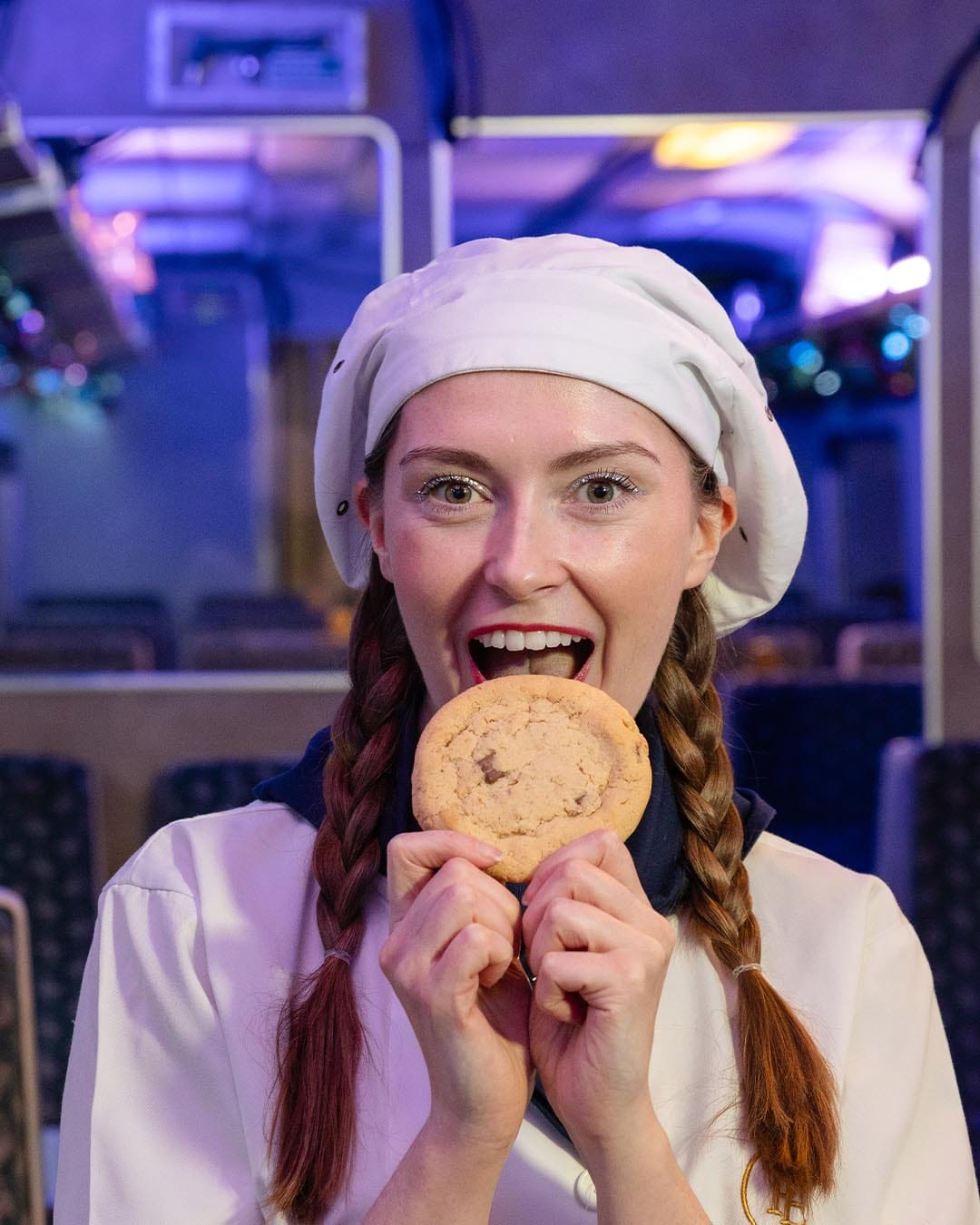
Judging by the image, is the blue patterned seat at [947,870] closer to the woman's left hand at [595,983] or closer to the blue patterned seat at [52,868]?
the blue patterned seat at [52,868]

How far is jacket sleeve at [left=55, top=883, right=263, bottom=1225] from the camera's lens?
1.27 m

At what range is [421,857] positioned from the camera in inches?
40.8

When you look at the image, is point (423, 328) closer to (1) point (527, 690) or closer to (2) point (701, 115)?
(1) point (527, 690)

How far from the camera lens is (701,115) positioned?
3660 mm

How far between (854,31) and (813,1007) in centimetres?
309

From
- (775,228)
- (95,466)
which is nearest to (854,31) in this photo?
(775,228)

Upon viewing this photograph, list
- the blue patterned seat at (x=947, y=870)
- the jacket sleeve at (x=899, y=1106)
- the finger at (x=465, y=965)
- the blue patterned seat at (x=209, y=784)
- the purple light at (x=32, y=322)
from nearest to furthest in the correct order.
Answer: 1. the finger at (x=465, y=965)
2. the jacket sleeve at (x=899, y=1106)
3. the blue patterned seat at (x=947, y=870)
4. the blue patterned seat at (x=209, y=784)
5. the purple light at (x=32, y=322)

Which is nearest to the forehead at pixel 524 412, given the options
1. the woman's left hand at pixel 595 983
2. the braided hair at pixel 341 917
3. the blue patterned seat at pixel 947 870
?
the braided hair at pixel 341 917

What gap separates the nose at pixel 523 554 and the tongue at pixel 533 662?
102 millimetres

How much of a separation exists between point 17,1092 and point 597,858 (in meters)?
1.19

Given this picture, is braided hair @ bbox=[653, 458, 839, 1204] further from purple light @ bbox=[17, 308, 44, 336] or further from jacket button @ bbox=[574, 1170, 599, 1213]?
purple light @ bbox=[17, 308, 44, 336]

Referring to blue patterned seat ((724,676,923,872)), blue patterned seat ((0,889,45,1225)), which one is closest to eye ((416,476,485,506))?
blue patterned seat ((0,889,45,1225))

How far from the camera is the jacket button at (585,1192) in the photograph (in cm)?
127

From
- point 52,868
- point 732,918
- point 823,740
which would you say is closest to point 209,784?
point 52,868
